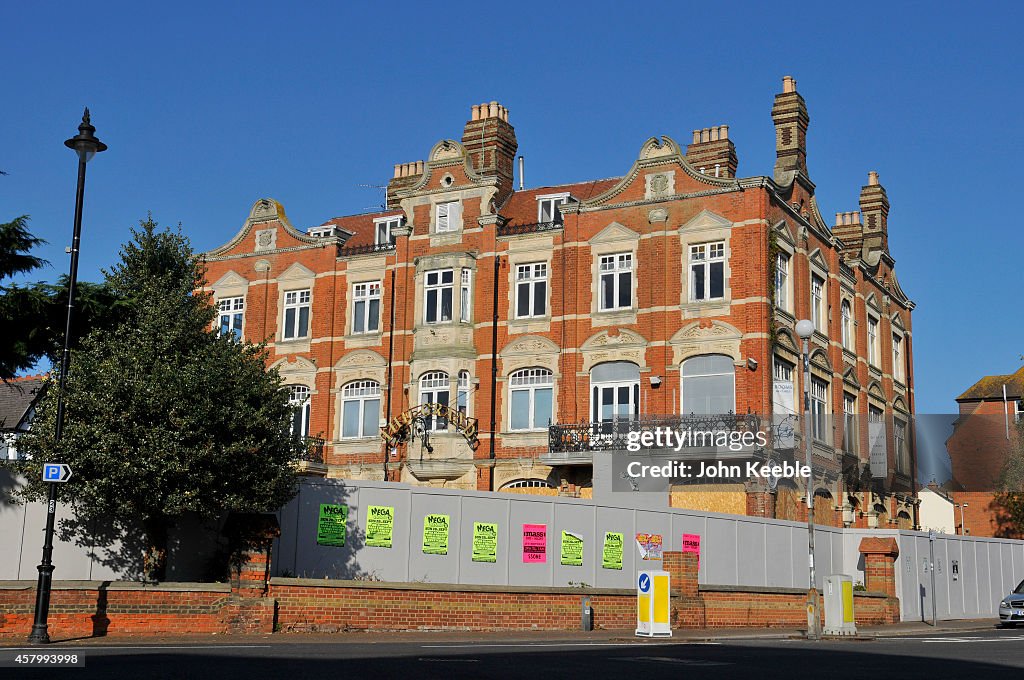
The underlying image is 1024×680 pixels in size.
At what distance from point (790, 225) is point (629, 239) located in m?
5.60

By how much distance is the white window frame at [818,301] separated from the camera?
142ft

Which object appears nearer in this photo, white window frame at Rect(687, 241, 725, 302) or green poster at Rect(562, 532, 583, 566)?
green poster at Rect(562, 532, 583, 566)

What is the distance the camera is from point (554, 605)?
26.8 metres

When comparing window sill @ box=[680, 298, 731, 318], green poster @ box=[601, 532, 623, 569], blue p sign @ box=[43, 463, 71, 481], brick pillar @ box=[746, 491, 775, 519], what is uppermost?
window sill @ box=[680, 298, 731, 318]

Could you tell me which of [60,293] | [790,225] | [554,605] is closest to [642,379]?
[790,225]

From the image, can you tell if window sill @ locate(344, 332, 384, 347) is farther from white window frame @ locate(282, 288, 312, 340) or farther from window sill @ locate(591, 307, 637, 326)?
window sill @ locate(591, 307, 637, 326)

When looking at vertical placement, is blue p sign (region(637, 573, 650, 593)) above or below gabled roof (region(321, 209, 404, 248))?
below

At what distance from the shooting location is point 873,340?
164 feet

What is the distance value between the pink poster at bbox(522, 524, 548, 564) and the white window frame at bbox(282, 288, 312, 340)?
762 inches

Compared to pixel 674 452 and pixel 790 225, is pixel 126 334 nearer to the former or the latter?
pixel 674 452

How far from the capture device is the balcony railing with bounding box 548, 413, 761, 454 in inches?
1486

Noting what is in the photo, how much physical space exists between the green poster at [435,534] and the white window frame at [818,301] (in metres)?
20.1

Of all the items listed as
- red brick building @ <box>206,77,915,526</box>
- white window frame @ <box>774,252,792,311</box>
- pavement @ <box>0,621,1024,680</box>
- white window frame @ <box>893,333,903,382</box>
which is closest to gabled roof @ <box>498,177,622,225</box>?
red brick building @ <box>206,77,915,526</box>

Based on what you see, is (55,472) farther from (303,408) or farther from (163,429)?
(303,408)
